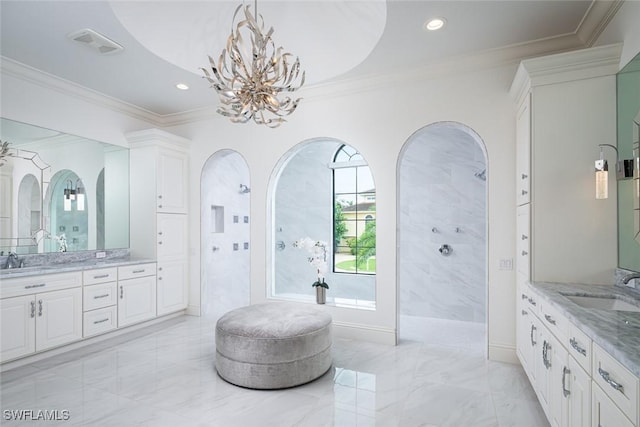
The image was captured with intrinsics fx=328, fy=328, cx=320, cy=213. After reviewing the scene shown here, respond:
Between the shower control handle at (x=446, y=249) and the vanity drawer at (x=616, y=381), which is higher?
the shower control handle at (x=446, y=249)

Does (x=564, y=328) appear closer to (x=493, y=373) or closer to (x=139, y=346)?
(x=493, y=373)

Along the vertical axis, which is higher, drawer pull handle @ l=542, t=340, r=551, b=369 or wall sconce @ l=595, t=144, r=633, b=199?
wall sconce @ l=595, t=144, r=633, b=199

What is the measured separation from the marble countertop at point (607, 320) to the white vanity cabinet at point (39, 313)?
4096 millimetres

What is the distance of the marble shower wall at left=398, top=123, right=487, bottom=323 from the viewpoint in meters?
4.60

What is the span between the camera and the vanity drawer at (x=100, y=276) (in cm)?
348

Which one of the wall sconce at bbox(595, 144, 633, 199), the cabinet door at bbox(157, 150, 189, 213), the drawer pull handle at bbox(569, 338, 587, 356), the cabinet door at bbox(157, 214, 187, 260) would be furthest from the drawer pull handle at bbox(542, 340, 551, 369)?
the cabinet door at bbox(157, 150, 189, 213)

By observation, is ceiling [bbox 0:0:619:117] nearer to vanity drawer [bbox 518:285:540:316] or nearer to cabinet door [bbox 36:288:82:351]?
vanity drawer [bbox 518:285:540:316]

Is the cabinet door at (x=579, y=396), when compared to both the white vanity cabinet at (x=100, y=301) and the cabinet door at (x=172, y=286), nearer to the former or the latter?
the white vanity cabinet at (x=100, y=301)

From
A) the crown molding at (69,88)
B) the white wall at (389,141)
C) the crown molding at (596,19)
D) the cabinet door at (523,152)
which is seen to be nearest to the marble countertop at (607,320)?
the cabinet door at (523,152)

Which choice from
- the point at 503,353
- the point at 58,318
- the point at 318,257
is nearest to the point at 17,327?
the point at 58,318

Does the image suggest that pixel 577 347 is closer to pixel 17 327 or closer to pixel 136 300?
pixel 17 327

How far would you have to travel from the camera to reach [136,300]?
4004 mm

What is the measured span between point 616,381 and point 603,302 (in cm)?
111

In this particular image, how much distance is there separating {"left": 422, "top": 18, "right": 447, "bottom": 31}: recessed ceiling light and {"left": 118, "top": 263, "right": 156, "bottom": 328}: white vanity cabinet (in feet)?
13.3
